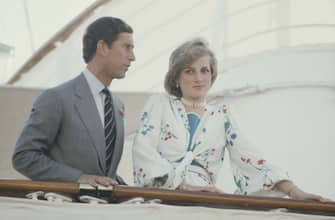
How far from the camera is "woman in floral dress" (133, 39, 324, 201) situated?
9.29 feet

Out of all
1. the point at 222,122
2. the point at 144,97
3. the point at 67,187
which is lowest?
the point at 67,187

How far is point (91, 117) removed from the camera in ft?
9.41

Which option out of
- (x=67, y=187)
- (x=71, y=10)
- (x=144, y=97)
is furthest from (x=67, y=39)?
(x=71, y=10)

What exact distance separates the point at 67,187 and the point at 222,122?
0.71m

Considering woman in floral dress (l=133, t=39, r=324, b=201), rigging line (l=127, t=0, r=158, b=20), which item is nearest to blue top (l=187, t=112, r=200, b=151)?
woman in floral dress (l=133, t=39, r=324, b=201)

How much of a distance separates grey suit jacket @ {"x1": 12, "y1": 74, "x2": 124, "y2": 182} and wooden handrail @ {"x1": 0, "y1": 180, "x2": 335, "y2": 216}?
0.28 m

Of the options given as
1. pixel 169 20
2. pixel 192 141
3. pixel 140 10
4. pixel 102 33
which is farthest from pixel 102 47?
pixel 140 10

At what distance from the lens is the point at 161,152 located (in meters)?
2.89

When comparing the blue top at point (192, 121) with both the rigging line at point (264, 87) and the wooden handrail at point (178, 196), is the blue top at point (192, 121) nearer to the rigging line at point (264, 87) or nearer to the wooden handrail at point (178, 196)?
the wooden handrail at point (178, 196)

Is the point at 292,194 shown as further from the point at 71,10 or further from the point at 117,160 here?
the point at 71,10

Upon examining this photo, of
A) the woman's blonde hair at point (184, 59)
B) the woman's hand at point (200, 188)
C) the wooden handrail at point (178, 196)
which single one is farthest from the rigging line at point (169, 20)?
the wooden handrail at point (178, 196)

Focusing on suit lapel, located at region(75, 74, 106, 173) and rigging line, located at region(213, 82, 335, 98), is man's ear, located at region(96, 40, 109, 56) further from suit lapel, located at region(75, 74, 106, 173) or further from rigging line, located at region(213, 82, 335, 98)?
rigging line, located at region(213, 82, 335, 98)

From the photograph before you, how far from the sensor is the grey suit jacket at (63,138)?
2756mm

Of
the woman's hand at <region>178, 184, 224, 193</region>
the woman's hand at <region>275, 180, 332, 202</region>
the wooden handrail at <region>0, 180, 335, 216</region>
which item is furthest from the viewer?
the woman's hand at <region>275, 180, 332, 202</region>
